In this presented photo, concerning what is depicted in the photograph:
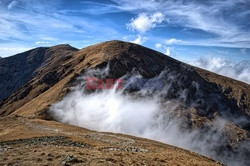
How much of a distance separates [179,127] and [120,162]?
423ft

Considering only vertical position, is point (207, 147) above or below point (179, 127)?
below

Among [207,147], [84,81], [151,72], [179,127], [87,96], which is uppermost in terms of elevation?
[151,72]

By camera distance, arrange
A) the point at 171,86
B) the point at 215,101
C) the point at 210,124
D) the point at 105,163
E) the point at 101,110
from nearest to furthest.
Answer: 1. the point at 105,163
2. the point at 101,110
3. the point at 210,124
4. the point at 171,86
5. the point at 215,101

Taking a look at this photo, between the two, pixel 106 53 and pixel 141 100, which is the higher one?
pixel 106 53

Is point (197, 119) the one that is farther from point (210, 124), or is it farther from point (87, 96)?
point (87, 96)

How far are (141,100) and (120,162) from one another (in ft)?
415

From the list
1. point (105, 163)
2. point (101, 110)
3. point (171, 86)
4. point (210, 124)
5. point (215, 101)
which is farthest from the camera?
point (215, 101)

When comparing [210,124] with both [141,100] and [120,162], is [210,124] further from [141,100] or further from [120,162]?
[120,162]

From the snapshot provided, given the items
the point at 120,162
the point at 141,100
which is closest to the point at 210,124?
the point at 141,100

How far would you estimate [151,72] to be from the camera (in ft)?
589

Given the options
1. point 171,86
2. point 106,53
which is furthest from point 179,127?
point 106,53

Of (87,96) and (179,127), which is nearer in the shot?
(87,96)

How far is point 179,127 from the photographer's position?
470 ft

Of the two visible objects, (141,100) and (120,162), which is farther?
(141,100)
